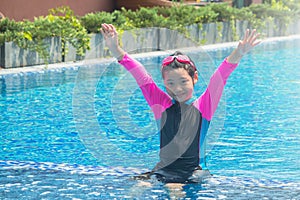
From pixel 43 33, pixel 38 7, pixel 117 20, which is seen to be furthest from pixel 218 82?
pixel 38 7

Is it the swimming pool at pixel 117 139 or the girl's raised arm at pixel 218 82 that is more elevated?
the girl's raised arm at pixel 218 82

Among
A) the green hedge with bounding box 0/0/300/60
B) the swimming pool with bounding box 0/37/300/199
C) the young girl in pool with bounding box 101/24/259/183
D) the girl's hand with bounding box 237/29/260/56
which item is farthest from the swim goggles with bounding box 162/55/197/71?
the green hedge with bounding box 0/0/300/60

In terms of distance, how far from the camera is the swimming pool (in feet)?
19.0

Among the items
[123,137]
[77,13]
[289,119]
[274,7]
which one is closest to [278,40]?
[274,7]

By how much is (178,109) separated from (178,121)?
0.28 feet

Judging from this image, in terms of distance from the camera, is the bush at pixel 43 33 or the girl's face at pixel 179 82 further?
the bush at pixel 43 33

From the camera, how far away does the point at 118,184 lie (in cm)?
592

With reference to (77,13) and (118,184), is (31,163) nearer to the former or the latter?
(118,184)

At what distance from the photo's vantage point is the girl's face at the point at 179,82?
209 inches

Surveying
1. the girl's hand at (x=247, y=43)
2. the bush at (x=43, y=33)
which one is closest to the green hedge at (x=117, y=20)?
the bush at (x=43, y=33)

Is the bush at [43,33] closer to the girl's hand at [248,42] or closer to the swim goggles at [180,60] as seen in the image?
the swim goggles at [180,60]

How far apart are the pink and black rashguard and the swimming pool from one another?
0.23 m

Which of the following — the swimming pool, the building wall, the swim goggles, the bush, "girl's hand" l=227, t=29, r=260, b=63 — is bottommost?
the swimming pool

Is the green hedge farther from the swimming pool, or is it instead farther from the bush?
the swimming pool
